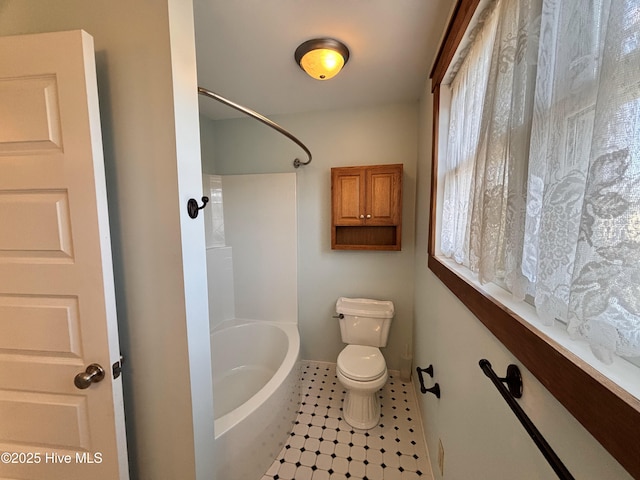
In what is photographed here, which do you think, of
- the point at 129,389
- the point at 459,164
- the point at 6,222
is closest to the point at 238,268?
the point at 129,389

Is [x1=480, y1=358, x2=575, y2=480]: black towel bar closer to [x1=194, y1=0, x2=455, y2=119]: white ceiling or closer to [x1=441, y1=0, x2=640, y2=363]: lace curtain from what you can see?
[x1=441, y1=0, x2=640, y2=363]: lace curtain

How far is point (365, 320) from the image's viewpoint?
78.8 inches

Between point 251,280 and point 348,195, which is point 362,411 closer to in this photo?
point 251,280

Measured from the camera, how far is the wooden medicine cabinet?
1.92 metres

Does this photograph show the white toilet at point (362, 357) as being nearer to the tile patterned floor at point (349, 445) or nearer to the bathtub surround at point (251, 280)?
the tile patterned floor at point (349, 445)

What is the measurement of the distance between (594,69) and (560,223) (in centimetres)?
25

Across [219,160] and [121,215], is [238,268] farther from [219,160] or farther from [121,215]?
[121,215]

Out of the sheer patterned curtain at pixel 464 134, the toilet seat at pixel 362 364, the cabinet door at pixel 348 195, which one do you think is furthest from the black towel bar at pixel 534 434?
the cabinet door at pixel 348 195

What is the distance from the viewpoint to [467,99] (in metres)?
0.96

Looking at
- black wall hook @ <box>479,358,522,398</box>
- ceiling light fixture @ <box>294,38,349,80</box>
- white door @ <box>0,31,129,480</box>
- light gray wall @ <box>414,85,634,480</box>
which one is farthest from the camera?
ceiling light fixture @ <box>294,38,349,80</box>

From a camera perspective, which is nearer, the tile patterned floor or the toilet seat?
the tile patterned floor

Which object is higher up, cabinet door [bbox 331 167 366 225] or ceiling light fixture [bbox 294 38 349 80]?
ceiling light fixture [bbox 294 38 349 80]

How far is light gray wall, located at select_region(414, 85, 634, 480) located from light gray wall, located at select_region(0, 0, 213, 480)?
104cm

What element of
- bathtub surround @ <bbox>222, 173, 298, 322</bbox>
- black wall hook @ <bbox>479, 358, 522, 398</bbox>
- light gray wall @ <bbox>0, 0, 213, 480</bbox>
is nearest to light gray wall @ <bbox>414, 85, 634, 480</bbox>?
black wall hook @ <bbox>479, 358, 522, 398</bbox>
